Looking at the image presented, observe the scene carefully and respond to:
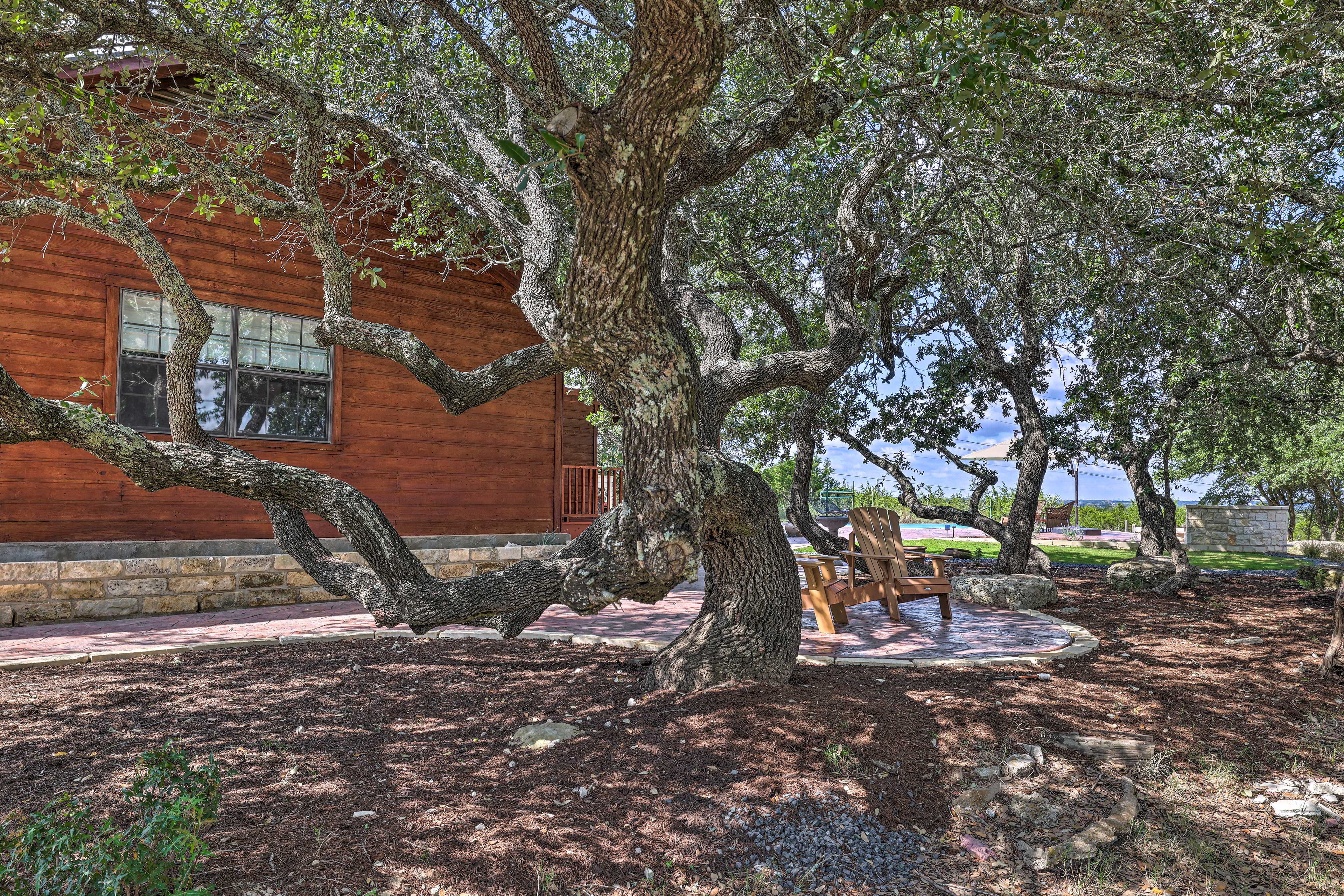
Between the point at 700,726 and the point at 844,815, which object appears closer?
the point at 844,815

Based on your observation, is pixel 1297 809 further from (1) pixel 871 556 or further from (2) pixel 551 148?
(2) pixel 551 148

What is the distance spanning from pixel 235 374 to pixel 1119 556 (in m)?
15.1

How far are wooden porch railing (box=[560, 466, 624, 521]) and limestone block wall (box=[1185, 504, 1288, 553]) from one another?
45.3ft

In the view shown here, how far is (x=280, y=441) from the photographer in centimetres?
Result: 862

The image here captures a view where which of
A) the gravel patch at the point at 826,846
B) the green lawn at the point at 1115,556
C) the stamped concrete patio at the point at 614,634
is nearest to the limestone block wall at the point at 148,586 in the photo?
the stamped concrete patio at the point at 614,634

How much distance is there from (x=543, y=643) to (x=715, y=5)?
4590 millimetres

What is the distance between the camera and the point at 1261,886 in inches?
102

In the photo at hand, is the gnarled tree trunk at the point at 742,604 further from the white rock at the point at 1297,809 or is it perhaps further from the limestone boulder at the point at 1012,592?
the limestone boulder at the point at 1012,592

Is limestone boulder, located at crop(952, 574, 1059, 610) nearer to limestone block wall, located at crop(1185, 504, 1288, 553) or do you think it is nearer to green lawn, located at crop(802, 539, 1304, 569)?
green lawn, located at crop(802, 539, 1304, 569)

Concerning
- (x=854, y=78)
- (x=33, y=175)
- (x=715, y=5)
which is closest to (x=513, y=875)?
(x=715, y=5)

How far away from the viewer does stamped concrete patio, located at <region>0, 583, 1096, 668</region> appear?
5258 millimetres

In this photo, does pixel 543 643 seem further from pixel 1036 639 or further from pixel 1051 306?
pixel 1051 306

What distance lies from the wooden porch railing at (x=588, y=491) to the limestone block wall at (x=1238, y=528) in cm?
1379

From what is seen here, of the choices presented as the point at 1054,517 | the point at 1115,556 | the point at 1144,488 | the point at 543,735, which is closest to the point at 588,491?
the point at 1144,488
